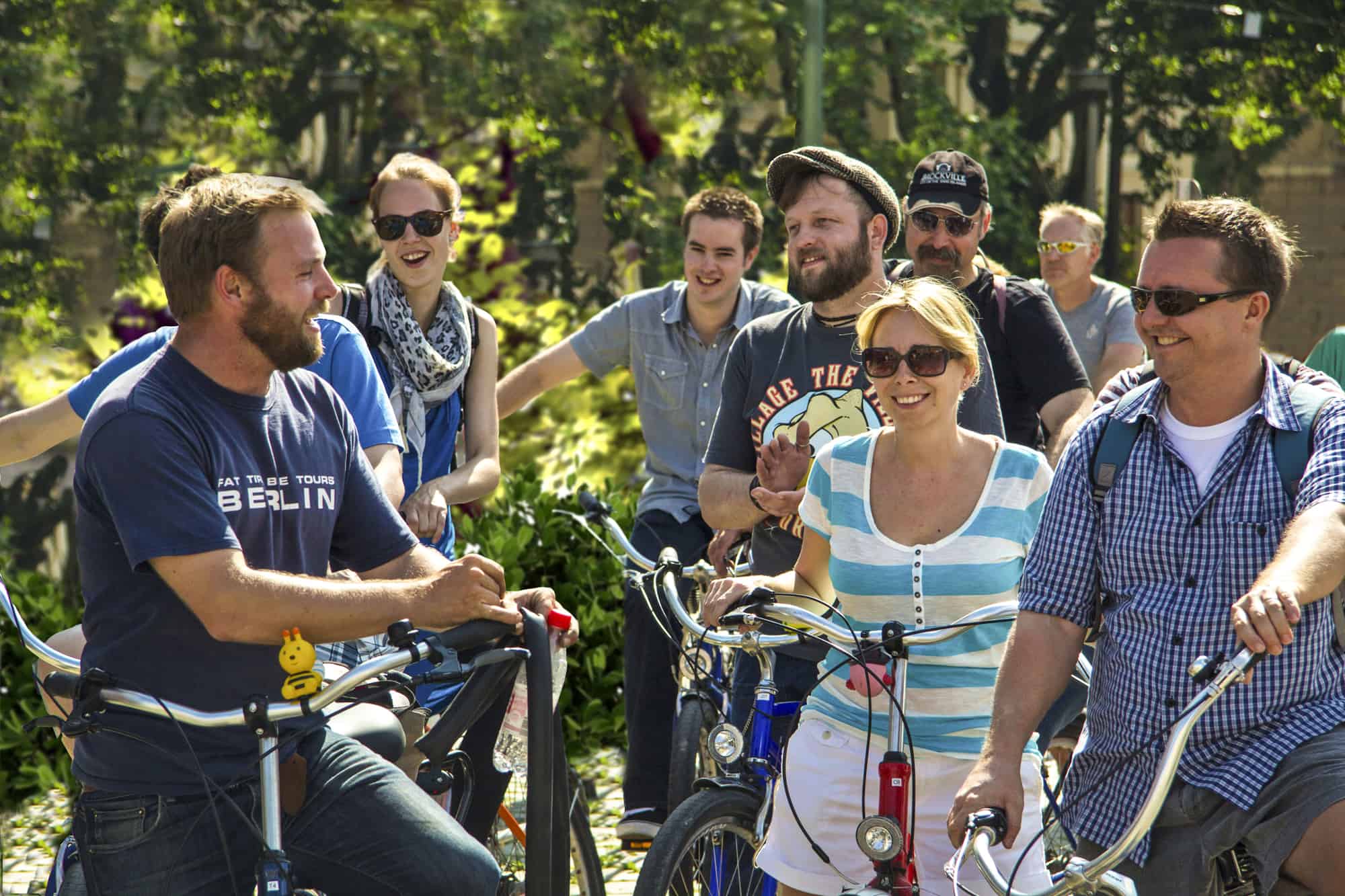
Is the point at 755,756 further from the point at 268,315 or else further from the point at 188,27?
the point at 188,27

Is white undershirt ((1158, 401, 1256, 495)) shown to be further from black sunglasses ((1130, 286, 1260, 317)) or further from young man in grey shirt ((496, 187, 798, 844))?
young man in grey shirt ((496, 187, 798, 844))

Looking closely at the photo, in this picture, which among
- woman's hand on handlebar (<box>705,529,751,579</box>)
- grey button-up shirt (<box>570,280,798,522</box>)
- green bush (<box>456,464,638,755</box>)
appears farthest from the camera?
green bush (<box>456,464,638,755</box>)

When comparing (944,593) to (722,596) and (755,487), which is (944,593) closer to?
(722,596)

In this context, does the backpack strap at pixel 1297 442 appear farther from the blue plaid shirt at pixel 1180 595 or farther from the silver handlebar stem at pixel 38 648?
the silver handlebar stem at pixel 38 648

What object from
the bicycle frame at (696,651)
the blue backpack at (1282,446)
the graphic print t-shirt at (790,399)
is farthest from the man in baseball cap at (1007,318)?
the blue backpack at (1282,446)

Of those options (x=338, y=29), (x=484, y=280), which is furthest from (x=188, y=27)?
(x=484, y=280)

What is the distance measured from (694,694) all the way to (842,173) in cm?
168

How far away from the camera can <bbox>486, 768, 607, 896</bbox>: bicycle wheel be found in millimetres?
3879

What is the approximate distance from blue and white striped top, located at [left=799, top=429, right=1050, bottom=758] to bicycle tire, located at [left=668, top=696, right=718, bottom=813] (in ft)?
4.31

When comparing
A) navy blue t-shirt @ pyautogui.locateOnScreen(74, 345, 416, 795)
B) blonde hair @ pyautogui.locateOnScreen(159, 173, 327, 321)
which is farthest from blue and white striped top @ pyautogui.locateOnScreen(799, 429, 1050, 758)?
blonde hair @ pyautogui.locateOnScreen(159, 173, 327, 321)

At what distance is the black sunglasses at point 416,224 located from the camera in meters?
5.04

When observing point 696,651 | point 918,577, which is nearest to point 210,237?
point 918,577

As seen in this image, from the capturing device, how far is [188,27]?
34.8 feet

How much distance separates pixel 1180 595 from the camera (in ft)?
10.4
